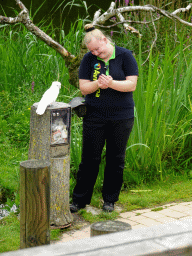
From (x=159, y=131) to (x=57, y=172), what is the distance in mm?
1544

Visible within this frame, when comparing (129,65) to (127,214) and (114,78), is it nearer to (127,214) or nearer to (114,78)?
(114,78)

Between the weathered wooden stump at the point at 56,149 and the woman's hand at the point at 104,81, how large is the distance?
1.09 feet

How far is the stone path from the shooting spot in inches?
134

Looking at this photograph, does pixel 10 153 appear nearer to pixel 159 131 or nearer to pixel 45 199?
pixel 159 131

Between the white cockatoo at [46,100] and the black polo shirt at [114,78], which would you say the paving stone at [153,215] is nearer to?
the black polo shirt at [114,78]

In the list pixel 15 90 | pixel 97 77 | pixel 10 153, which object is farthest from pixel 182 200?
pixel 15 90

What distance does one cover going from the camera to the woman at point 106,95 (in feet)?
10.8

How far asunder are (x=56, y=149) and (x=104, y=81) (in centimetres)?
69

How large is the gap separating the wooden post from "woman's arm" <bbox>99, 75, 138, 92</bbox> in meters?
1.16

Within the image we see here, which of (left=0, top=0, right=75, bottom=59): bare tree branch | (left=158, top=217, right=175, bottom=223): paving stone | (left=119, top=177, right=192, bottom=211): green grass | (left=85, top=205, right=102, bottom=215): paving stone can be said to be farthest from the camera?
(left=0, top=0, right=75, bottom=59): bare tree branch

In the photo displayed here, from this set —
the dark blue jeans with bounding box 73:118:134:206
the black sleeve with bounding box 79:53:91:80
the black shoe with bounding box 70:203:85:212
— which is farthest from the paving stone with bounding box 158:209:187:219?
the black sleeve with bounding box 79:53:91:80

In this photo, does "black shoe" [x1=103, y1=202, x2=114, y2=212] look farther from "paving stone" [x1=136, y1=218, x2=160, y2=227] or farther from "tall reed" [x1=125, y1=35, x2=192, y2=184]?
"tall reed" [x1=125, y1=35, x2=192, y2=184]

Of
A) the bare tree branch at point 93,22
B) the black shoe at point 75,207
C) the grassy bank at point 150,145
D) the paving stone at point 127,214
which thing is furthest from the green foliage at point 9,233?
the bare tree branch at point 93,22

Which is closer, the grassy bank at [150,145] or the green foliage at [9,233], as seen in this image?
the green foliage at [9,233]
